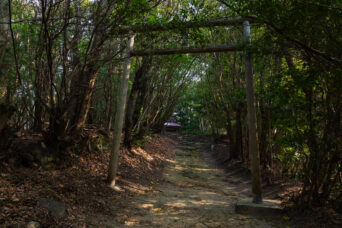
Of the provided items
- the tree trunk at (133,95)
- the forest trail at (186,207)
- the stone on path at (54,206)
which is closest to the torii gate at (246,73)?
the forest trail at (186,207)

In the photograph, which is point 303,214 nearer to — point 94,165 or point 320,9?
point 320,9

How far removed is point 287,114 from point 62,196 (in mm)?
4499

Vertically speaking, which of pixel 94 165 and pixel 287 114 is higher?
pixel 287 114

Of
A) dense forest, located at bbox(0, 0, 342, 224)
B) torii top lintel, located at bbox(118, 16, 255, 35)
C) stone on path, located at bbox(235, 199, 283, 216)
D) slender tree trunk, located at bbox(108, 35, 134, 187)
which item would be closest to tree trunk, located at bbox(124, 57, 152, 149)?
dense forest, located at bbox(0, 0, 342, 224)

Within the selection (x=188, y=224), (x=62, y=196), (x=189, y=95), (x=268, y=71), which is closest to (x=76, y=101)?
(x=62, y=196)

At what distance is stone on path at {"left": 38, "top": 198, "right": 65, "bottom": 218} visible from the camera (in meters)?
3.41

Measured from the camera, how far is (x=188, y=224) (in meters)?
3.98

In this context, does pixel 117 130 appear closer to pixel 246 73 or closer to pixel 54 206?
pixel 54 206

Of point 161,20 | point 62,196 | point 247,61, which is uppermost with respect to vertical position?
point 161,20

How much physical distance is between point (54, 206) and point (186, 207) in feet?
8.54

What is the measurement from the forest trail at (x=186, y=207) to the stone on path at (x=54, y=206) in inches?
36.0

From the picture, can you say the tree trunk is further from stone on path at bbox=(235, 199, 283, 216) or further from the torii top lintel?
stone on path at bbox=(235, 199, 283, 216)

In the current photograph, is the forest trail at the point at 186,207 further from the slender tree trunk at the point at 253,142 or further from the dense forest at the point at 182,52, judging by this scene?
the dense forest at the point at 182,52

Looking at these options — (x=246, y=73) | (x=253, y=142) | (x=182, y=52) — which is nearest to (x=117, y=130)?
(x=182, y=52)
